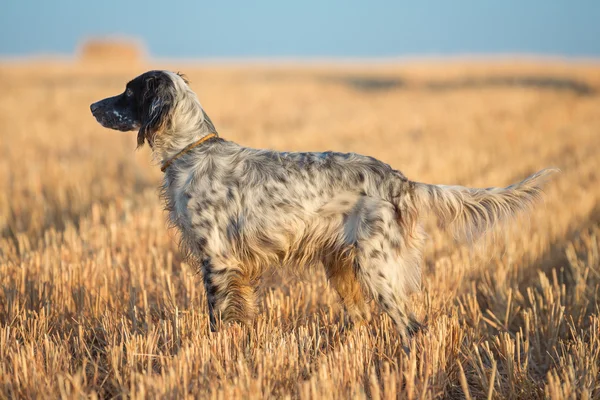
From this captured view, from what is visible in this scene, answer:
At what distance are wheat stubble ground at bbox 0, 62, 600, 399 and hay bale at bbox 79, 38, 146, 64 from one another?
26268 mm

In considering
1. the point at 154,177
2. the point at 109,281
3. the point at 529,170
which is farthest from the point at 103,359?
the point at 529,170

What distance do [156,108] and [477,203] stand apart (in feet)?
6.81

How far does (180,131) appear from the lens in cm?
396

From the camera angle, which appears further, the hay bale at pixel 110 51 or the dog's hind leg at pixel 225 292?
the hay bale at pixel 110 51

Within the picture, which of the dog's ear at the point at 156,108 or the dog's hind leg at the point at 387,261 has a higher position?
the dog's ear at the point at 156,108

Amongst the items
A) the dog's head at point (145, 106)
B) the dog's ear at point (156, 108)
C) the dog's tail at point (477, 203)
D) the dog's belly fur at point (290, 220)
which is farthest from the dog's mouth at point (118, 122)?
the dog's tail at point (477, 203)

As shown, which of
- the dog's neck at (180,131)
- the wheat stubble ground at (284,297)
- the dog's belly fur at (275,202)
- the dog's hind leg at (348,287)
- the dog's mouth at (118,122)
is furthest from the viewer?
the dog's mouth at (118,122)

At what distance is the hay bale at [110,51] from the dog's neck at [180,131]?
3545 centimetres

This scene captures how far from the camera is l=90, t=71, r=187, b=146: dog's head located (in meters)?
3.89

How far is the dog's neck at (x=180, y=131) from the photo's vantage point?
3.95m

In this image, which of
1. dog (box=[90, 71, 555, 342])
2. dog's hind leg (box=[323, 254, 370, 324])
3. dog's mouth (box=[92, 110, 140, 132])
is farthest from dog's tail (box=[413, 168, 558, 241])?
dog's mouth (box=[92, 110, 140, 132])

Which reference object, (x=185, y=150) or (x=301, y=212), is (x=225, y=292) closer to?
(x=301, y=212)

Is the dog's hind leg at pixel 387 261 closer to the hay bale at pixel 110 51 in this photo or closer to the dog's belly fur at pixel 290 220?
the dog's belly fur at pixel 290 220

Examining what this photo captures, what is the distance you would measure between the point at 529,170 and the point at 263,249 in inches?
281
